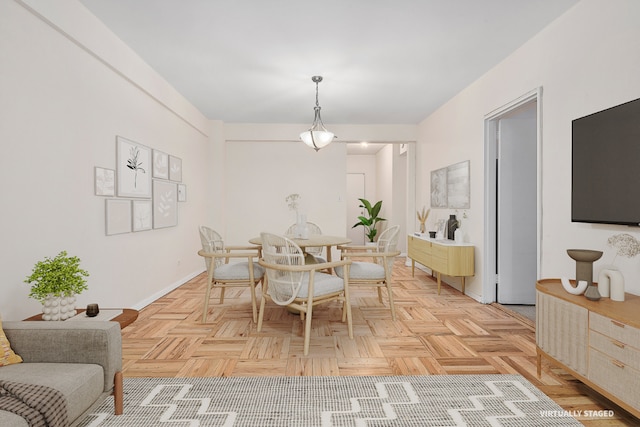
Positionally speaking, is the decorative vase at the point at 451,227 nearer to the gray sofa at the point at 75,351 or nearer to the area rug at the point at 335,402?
the area rug at the point at 335,402

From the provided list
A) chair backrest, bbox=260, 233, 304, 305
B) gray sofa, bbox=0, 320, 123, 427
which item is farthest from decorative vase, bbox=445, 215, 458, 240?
gray sofa, bbox=0, 320, 123, 427

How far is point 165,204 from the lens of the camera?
172 inches

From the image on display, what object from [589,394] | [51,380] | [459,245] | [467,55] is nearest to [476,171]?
[459,245]

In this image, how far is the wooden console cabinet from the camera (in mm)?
1649

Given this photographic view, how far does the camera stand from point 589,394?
6.81ft

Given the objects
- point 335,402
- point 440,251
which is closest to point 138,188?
point 335,402

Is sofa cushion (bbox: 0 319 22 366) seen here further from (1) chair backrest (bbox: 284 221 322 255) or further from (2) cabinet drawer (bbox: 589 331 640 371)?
(2) cabinet drawer (bbox: 589 331 640 371)

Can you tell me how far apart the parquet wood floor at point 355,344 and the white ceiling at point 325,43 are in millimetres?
2641

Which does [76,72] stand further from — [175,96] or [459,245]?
[459,245]

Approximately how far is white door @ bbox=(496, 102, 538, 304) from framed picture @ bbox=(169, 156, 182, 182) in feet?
13.1

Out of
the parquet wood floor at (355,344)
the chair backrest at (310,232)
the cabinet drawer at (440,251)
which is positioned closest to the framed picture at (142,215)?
the parquet wood floor at (355,344)

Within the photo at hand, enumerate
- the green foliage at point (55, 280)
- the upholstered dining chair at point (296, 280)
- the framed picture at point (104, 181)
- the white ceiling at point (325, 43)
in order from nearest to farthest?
1. the green foliage at point (55, 280)
2. the upholstered dining chair at point (296, 280)
3. the white ceiling at point (325, 43)
4. the framed picture at point (104, 181)

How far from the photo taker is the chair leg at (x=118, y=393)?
5.89 feet

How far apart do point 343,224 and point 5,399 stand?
563cm
